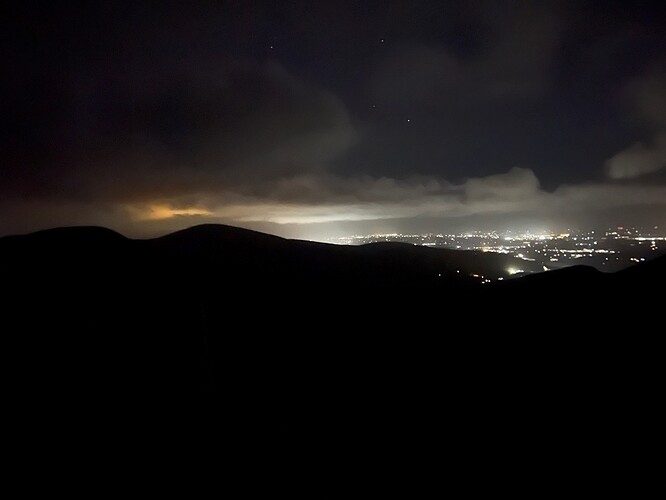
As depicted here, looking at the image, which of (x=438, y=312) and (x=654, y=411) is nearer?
(x=654, y=411)

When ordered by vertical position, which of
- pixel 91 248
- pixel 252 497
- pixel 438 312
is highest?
pixel 91 248

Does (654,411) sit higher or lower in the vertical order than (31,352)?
lower

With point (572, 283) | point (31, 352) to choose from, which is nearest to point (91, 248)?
point (31, 352)

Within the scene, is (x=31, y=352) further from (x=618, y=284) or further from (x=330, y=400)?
(x=618, y=284)

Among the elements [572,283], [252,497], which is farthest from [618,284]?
[252,497]

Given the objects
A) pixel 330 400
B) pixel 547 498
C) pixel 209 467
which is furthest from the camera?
pixel 330 400

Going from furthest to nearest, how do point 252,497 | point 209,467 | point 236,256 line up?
point 236,256, point 209,467, point 252,497
